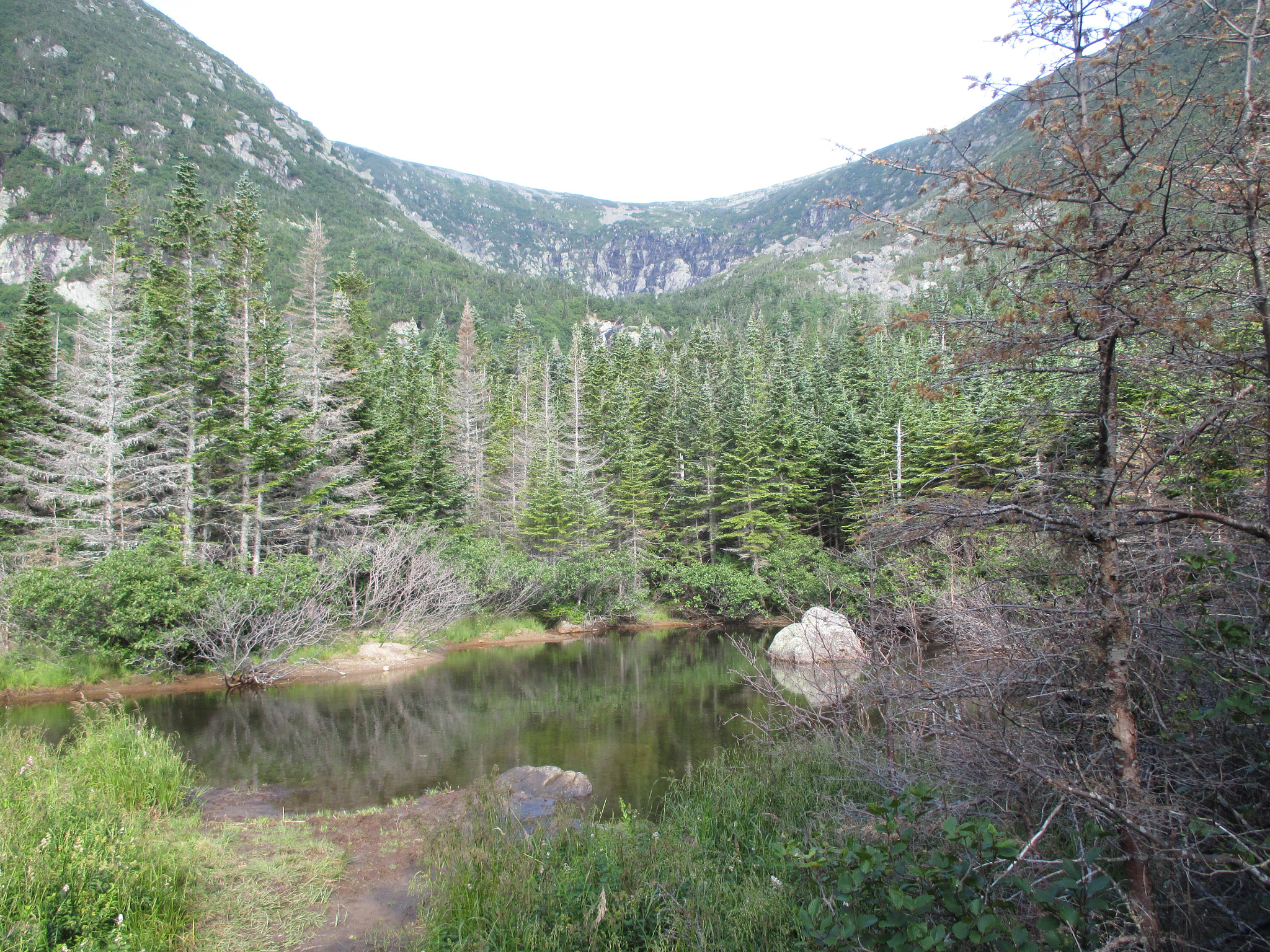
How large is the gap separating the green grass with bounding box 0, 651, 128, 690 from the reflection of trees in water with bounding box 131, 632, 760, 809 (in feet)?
9.19

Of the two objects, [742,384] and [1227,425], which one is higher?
[742,384]

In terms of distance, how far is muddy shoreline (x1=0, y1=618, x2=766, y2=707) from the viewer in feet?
52.9

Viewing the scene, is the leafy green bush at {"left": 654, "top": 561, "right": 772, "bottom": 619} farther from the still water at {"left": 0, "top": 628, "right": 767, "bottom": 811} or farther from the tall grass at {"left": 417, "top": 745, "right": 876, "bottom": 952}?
the tall grass at {"left": 417, "top": 745, "right": 876, "bottom": 952}

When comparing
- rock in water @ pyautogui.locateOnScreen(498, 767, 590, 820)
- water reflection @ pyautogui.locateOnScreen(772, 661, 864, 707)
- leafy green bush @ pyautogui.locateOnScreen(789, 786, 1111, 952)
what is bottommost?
water reflection @ pyautogui.locateOnScreen(772, 661, 864, 707)

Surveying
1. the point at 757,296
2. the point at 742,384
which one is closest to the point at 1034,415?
the point at 742,384

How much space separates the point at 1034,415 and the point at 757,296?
108439 millimetres

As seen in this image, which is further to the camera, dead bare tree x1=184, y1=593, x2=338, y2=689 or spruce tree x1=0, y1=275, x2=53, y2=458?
spruce tree x1=0, y1=275, x2=53, y2=458

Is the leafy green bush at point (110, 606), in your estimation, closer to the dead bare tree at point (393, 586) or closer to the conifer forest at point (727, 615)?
the conifer forest at point (727, 615)

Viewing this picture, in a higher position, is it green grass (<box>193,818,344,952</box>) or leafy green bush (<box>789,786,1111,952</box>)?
leafy green bush (<box>789,786,1111,952</box>)

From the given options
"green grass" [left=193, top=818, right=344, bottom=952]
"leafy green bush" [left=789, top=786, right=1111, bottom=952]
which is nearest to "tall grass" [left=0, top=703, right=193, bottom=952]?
"green grass" [left=193, top=818, right=344, bottom=952]

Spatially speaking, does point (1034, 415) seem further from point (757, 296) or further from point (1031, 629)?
point (757, 296)

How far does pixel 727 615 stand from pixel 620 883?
90.6ft

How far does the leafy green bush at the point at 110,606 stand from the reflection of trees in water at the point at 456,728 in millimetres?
2247

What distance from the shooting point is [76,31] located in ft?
434
